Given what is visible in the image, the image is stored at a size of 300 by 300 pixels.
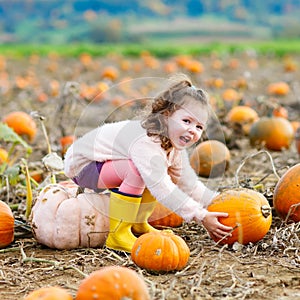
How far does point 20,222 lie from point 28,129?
9.46 feet

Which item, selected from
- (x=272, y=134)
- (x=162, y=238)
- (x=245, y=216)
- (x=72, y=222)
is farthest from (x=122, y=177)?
(x=272, y=134)

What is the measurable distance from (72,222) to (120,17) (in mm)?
56967

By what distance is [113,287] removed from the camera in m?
2.79

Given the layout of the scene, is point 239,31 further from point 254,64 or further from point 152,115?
point 152,115

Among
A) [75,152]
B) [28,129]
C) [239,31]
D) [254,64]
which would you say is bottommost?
[239,31]

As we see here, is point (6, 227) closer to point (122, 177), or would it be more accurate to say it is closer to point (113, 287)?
point (122, 177)

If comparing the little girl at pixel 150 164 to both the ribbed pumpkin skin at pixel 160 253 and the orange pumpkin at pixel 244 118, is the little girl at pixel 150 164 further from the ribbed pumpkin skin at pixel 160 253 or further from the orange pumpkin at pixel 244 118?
the orange pumpkin at pixel 244 118

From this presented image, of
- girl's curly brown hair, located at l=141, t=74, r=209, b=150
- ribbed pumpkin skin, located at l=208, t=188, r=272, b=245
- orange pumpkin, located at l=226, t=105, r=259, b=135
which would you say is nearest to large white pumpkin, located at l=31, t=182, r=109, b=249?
girl's curly brown hair, located at l=141, t=74, r=209, b=150

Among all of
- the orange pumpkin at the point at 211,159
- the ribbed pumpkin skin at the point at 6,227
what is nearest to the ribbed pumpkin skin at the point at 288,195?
the orange pumpkin at the point at 211,159

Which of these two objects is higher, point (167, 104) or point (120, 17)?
point (167, 104)

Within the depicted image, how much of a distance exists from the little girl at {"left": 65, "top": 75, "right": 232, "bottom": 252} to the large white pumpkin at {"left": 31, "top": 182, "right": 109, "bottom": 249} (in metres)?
0.08

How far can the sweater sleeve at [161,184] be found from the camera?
389cm

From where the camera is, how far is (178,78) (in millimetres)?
4043

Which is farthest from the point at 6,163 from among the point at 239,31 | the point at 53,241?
the point at 239,31
